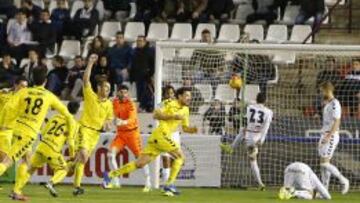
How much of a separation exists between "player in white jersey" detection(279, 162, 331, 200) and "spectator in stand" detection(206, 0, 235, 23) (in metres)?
8.84

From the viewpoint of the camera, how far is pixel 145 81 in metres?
27.1

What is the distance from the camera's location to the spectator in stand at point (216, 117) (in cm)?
2467

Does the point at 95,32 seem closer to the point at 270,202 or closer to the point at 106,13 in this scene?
the point at 106,13

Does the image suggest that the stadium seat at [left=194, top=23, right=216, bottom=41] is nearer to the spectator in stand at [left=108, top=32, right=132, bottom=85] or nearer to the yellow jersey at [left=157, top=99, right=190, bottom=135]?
the spectator in stand at [left=108, top=32, right=132, bottom=85]

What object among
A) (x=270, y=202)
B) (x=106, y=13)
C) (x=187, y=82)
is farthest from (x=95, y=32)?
(x=270, y=202)

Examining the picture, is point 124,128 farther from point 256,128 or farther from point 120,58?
point 120,58

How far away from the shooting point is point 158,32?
2977 cm

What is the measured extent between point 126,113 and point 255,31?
6.38m

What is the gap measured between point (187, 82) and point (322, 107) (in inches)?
106

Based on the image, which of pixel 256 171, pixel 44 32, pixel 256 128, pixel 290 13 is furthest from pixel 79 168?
pixel 290 13

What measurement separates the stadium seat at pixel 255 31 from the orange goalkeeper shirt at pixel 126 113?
5.94 meters

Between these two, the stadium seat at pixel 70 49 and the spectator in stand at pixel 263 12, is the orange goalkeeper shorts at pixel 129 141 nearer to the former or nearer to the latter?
the stadium seat at pixel 70 49

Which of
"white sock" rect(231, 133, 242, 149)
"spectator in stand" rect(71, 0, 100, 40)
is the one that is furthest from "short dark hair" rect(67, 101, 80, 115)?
"white sock" rect(231, 133, 242, 149)

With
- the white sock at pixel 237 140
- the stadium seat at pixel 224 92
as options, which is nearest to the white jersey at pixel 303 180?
the white sock at pixel 237 140
